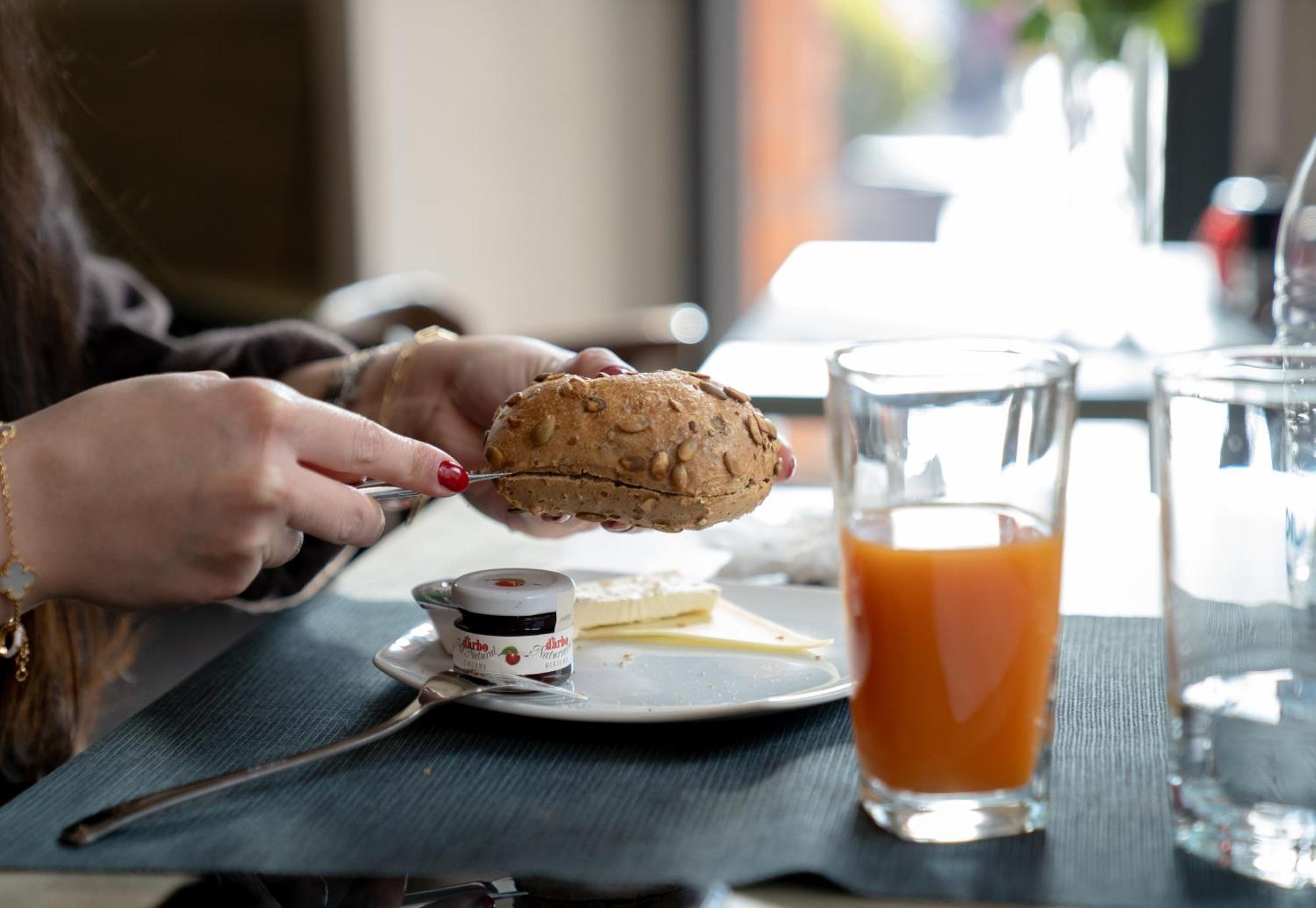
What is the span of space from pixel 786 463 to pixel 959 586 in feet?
1.37

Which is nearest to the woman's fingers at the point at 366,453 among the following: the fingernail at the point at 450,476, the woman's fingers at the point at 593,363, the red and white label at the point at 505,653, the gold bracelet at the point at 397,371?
the fingernail at the point at 450,476

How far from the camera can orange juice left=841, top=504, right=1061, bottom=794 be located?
0.72 metres

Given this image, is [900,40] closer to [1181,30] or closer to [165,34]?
[1181,30]

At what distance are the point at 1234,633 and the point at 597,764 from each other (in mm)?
378

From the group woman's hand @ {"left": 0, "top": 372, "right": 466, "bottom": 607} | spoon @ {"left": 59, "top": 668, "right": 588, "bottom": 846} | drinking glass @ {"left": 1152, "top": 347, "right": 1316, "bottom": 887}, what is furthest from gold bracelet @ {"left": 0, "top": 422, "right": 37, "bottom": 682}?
drinking glass @ {"left": 1152, "top": 347, "right": 1316, "bottom": 887}

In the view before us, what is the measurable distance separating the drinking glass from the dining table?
32mm

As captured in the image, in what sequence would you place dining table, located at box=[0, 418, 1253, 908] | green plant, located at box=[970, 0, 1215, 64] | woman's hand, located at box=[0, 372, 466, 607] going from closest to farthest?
dining table, located at box=[0, 418, 1253, 908] < woman's hand, located at box=[0, 372, 466, 607] < green plant, located at box=[970, 0, 1215, 64]

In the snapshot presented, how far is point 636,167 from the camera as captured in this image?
4840 mm

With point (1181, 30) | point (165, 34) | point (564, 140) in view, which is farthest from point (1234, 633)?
point (564, 140)

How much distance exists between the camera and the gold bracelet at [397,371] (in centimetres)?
135

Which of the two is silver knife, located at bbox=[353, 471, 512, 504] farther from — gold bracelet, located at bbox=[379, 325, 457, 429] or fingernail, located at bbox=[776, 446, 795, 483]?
gold bracelet, located at bbox=[379, 325, 457, 429]

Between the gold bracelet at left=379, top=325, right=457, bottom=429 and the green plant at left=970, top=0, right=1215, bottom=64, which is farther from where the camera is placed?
the green plant at left=970, top=0, right=1215, bottom=64

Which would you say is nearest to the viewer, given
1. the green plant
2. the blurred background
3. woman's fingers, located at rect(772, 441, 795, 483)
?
woman's fingers, located at rect(772, 441, 795, 483)

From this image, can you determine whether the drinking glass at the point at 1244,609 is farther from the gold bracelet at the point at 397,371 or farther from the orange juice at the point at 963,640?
the gold bracelet at the point at 397,371
